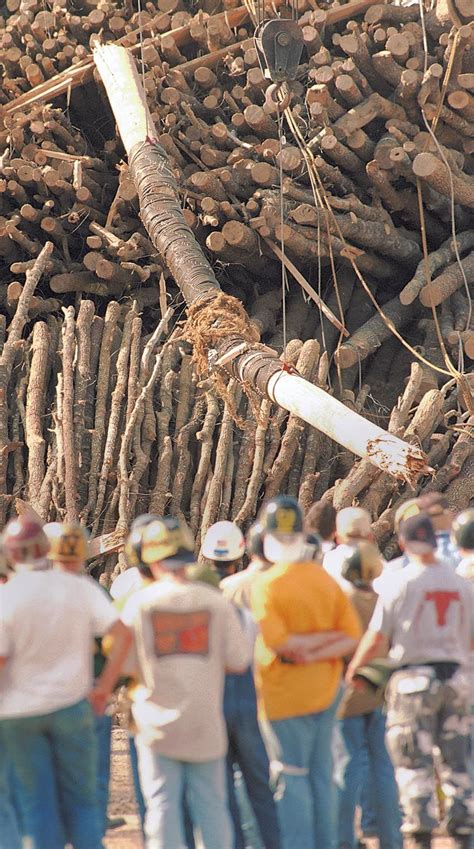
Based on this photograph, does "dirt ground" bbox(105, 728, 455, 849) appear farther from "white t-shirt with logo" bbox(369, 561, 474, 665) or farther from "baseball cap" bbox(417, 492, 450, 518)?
"baseball cap" bbox(417, 492, 450, 518)

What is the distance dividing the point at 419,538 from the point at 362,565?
1.50 ft

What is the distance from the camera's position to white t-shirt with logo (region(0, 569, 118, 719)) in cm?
427

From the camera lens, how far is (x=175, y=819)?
4.30 metres

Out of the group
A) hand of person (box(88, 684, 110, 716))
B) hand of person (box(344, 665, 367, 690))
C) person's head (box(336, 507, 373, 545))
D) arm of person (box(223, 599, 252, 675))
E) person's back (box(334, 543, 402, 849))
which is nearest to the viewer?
arm of person (box(223, 599, 252, 675))

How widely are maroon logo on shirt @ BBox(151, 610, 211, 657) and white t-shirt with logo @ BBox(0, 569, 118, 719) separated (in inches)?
10.8

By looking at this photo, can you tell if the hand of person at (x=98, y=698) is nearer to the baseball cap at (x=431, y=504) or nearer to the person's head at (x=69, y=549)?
the person's head at (x=69, y=549)

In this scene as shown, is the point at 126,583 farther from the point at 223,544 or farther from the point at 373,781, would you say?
the point at 373,781

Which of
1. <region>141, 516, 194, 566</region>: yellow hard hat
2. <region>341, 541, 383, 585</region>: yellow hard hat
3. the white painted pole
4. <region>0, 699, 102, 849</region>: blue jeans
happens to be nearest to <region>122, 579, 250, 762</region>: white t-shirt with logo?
<region>141, 516, 194, 566</region>: yellow hard hat

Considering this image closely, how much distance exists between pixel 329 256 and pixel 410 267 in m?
0.92

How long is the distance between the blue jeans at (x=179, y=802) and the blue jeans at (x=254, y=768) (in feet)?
1.93

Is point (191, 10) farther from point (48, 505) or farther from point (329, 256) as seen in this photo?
point (48, 505)

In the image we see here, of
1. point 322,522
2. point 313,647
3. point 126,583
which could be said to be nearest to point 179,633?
point 313,647

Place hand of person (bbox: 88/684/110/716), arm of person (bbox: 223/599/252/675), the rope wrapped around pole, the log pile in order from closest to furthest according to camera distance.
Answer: arm of person (bbox: 223/599/252/675), hand of person (bbox: 88/684/110/716), the rope wrapped around pole, the log pile

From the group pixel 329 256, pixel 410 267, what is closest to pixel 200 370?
pixel 329 256
